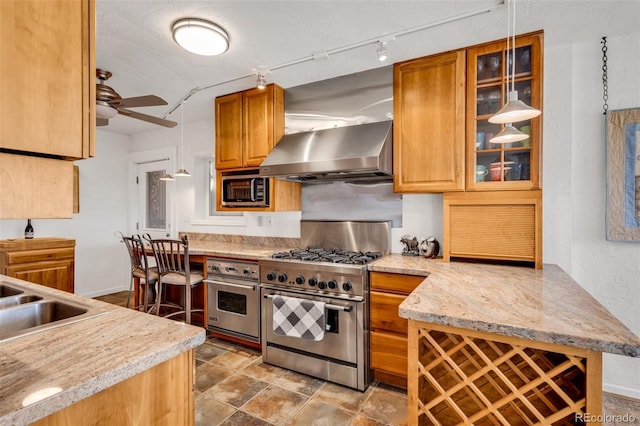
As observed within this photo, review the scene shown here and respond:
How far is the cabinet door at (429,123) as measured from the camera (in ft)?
7.46

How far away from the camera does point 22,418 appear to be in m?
0.66

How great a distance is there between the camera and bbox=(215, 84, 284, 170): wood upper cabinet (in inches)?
120

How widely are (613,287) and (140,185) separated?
5.60 m

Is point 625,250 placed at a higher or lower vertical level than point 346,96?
lower

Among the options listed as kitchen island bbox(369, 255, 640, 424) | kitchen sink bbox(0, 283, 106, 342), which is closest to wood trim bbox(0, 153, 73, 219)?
kitchen sink bbox(0, 283, 106, 342)

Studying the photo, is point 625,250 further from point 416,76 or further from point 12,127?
point 12,127

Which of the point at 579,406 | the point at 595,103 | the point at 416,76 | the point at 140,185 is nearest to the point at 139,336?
the point at 579,406

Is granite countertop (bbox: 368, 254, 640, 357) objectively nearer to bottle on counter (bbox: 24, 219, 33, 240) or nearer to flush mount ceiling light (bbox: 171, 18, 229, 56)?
flush mount ceiling light (bbox: 171, 18, 229, 56)

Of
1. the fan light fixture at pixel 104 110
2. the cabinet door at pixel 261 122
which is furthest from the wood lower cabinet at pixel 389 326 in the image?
Answer: the fan light fixture at pixel 104 110

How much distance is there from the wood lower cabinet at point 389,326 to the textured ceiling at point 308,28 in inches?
64.4

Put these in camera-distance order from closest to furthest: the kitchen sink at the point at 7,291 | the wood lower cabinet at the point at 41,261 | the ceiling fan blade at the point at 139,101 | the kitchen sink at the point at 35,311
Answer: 1. the kitchen sink at the point at 35,311
2. the kitchen sink at the point at 7,291
3. the ceiling fan blade at the point at 139,101
4. the wood lower cabinet at the point at 41,261

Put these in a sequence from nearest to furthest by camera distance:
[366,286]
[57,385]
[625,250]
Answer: [57,385] → [625,250] → [366,286]

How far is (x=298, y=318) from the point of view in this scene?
2.39 metres

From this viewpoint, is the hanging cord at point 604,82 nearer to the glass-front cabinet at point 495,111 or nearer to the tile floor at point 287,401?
the glass-front cabinet at point 495,111
